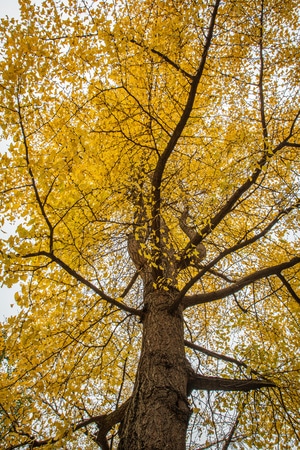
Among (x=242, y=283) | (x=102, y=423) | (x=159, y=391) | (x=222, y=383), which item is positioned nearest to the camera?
Answer: (x=159, y=391)

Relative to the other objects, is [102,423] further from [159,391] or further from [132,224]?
[132,224]

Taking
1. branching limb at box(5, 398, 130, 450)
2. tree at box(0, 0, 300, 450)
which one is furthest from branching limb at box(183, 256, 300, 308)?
→ branching limb at box(5, 398, 130, 450)

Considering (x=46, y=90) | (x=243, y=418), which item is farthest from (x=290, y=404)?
(x=46, y=90)

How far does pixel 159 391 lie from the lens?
240cm

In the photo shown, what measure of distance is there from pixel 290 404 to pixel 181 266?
6.43 feet

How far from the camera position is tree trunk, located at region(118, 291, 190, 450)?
2.11 meters

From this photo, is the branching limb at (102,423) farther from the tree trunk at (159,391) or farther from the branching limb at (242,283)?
the branching limb at (242,283)

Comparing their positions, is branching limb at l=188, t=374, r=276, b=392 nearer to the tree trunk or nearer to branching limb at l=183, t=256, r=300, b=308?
the tree trunk

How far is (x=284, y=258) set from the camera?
5.04 metres

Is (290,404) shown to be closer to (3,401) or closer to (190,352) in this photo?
(190,352)

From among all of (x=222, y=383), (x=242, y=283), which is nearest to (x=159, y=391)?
(x=222, y=383)

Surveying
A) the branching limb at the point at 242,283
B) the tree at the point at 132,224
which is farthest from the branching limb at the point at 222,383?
the branching limb at the point at 242,283

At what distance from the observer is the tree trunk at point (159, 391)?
2113 millimetres

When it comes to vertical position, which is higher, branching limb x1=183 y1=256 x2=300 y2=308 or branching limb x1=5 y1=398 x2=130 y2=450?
branching limb x1=183 y1=256 x2=300 y2=308
